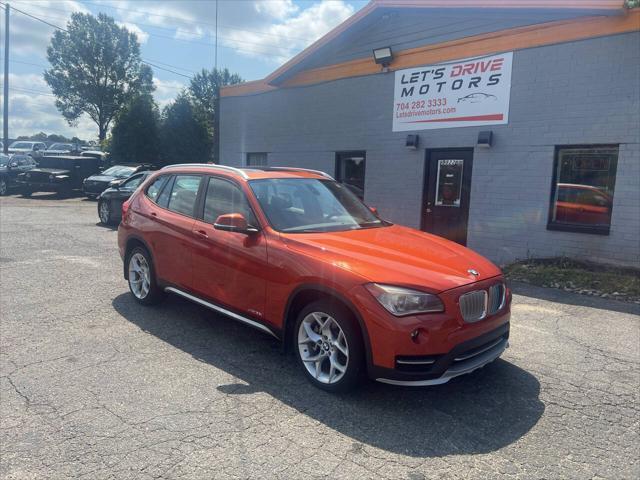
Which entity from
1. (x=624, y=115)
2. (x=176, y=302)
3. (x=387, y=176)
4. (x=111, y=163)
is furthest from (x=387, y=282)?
(x=111, y=163)

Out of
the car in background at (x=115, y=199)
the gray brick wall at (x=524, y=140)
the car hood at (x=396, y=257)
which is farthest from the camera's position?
the car in background at (x=115, y=199)

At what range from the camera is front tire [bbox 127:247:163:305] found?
5586 millimetres

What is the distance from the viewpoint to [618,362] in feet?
15.0

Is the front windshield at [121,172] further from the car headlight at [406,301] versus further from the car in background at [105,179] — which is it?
the car headlight at [406,301]

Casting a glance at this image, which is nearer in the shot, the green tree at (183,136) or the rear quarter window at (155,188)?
the rear quarter window at (155,188)

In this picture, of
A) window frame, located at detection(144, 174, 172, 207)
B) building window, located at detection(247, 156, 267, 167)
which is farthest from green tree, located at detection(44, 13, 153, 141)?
window frame, located at detection(144, 174, 172, 207)

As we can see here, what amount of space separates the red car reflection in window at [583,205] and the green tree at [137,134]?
2332cm

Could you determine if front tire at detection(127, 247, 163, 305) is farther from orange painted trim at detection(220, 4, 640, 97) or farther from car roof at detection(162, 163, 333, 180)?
orange painted trim at detection(220, 4, 640, 97)

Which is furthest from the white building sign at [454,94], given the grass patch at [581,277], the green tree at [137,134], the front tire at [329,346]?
the green tree at [137,134]

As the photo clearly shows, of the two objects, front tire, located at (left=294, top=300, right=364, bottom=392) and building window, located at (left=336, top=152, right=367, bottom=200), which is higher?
building window, located at (left=336, top=152, right=367, bottom=200)

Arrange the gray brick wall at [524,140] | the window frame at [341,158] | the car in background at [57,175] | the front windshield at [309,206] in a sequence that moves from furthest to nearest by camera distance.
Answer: the car in background at [57,175]
the window frame at [341,158]
the gray brick wall at [524,140]
the front windshield at [309,206]

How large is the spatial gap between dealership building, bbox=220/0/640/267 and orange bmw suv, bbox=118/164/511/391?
4.98 meters

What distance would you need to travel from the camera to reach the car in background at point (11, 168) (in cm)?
2095

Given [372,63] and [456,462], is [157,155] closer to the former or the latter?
[372,63]
